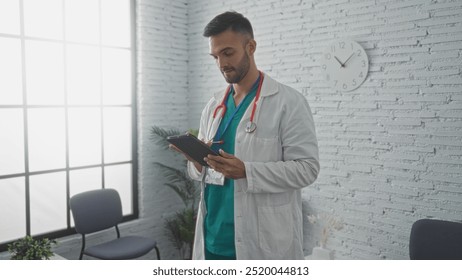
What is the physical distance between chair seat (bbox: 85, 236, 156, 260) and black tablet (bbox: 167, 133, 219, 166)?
1.92 meters

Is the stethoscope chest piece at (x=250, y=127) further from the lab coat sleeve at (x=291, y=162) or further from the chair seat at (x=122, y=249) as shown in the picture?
the chair seat at (x=122, y=249)

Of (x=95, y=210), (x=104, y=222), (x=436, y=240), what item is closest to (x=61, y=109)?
(x=95, y=210)

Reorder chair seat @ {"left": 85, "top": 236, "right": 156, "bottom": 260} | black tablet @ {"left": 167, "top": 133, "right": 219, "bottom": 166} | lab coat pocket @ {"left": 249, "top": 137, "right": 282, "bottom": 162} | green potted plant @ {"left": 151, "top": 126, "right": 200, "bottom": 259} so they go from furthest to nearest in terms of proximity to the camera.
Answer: green potted plant @ {"left": 151, "top": 126, "right": 200, "bottom": 259} < chair seat @ {"left": 85, "top": 236, "right": 156, "bottom": 260} < lab coat pocket @ {"left": 249, "top": 137, "right": 282, "bottom": 162} < black tablet @ {"left": 167, "top": 133, "right": 219, "bottom": 166}

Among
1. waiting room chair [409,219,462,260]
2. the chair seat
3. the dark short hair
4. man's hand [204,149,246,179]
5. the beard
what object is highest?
the dark short hair

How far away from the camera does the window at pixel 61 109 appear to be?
3.58 meters

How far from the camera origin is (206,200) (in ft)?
6.52

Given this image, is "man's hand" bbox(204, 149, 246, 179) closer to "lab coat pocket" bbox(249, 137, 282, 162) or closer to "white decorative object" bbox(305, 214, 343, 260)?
"lab coat pocket" bbox(249, 137, 282, 162)

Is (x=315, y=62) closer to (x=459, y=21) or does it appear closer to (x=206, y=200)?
(x=459, y=21)

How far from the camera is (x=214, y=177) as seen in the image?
1.92 meters

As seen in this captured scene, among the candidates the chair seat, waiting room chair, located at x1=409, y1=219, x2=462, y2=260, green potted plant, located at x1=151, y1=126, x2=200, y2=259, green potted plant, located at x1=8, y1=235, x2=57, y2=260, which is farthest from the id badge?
green potted plant, located at x1=151, y1=126, x2=200, y2=259

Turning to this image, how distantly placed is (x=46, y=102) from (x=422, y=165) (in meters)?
3.26

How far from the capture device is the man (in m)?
1.78

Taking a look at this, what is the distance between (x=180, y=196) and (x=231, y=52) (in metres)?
2.94
